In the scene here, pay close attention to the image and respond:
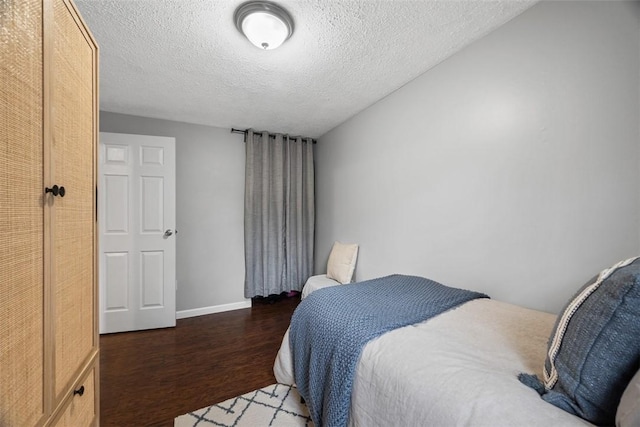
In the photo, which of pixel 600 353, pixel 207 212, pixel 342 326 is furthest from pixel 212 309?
pixel 600 353

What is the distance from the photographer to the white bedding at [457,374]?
0.68 meters

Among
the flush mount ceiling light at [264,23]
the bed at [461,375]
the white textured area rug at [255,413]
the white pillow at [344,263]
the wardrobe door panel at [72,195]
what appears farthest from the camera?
the white pillow at [344,263]

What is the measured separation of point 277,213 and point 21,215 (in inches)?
108

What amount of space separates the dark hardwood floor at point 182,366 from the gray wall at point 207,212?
373 mm

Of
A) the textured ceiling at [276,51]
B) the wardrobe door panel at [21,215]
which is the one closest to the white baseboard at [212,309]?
the textured ceiling at [276,51]

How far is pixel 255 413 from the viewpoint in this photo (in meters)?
1.48

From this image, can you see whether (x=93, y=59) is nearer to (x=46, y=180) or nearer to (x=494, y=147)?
(x=46, y=180)

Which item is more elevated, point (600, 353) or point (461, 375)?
point (600, 353)

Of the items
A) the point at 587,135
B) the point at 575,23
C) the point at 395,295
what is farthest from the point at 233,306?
the point at 575,23

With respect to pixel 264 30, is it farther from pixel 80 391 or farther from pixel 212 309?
pixel 212 309

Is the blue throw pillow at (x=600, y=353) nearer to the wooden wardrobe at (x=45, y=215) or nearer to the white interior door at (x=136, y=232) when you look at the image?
the wooden wardrobe at (x=45, y=215)

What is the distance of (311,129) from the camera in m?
3.25

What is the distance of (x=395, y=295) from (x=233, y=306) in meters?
2.42

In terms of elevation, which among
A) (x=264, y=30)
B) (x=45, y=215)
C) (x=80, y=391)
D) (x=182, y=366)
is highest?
(x=264, y=30)
